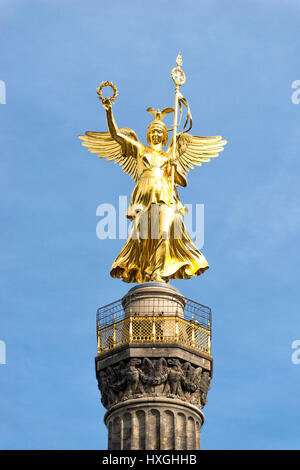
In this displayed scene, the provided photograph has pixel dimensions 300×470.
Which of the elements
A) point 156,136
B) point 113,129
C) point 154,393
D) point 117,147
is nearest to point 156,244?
point 156,136

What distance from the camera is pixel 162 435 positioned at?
180ft

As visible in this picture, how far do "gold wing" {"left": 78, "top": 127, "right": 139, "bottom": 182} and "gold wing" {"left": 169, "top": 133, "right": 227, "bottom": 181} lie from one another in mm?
1657

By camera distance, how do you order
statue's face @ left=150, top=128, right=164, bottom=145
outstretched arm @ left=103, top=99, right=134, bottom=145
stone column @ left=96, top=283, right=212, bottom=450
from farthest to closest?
statue's face @ left=150, top=128, right=164, bottom=145 → outstretched arm @ left=103, top=99, right=134, bottom=145 → stone column @ left=96, top=283, right=212, bottom=450

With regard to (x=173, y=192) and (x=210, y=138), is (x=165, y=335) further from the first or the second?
(x=210, y=138)

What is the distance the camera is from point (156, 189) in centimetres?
6147

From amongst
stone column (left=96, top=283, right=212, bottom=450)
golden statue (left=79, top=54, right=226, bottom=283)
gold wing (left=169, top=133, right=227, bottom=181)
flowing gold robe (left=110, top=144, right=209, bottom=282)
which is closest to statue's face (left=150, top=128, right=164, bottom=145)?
golden statue (left=79, top=54, right=226, bottom=283)

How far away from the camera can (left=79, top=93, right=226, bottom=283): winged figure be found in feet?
198

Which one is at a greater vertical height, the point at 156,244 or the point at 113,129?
the point at 113,129

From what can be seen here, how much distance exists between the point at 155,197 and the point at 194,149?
3.96 m

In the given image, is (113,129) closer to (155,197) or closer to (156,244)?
(155,197)

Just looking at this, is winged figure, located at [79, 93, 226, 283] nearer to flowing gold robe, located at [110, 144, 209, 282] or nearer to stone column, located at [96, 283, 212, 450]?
flowing gold robe, located at [110, 144, 209, 282]

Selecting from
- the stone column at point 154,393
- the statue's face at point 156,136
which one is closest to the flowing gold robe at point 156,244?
the statue's face at point 156,136

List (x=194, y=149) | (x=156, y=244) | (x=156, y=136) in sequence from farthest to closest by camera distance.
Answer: (x=194, y=149) < (x=156, y=136) < (x=156, y=244)
